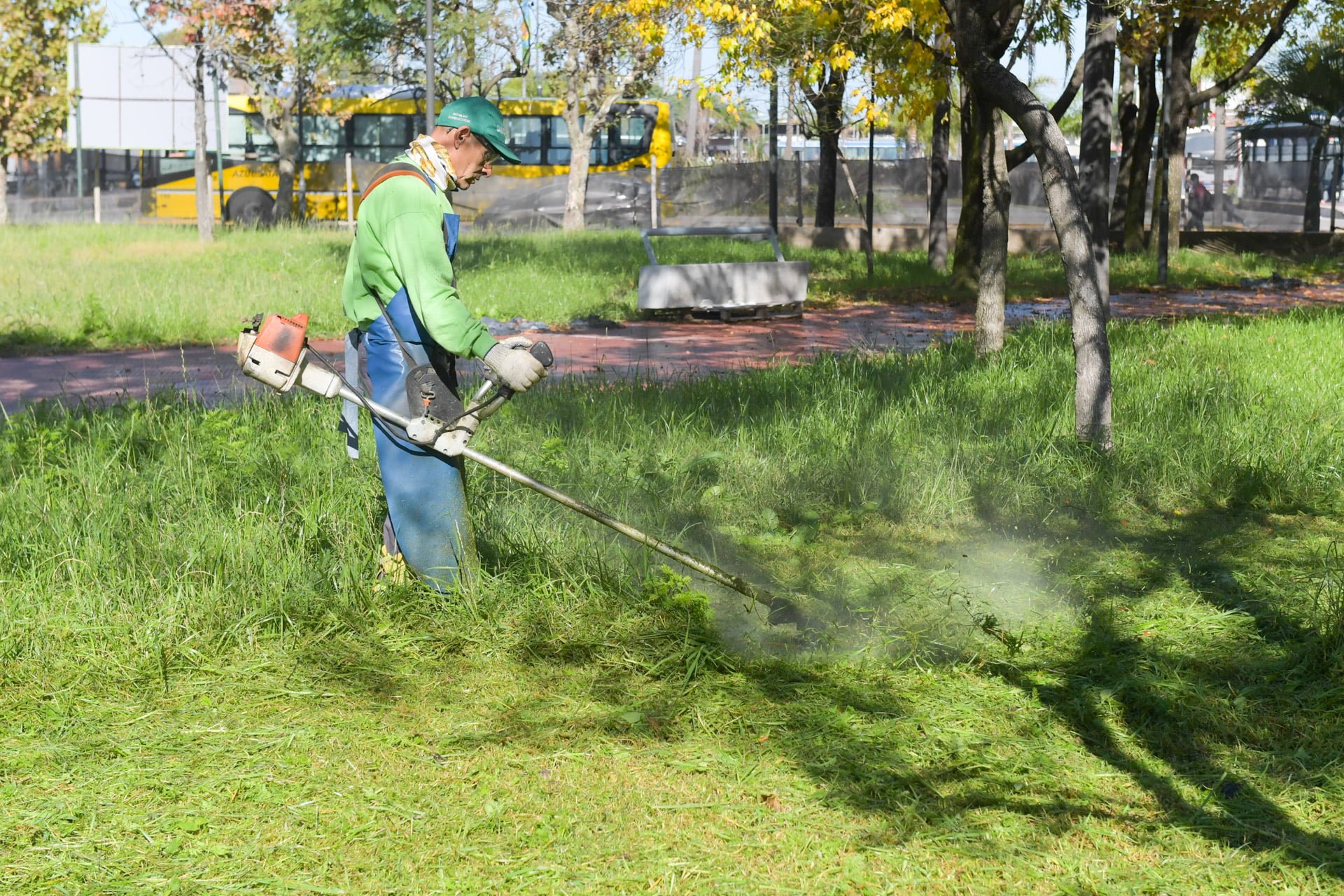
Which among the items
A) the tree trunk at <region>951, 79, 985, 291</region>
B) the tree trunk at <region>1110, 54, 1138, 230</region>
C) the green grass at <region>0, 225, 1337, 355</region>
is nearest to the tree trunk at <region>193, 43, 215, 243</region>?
the green grass at <region>0, 225, 1337, 355</region>

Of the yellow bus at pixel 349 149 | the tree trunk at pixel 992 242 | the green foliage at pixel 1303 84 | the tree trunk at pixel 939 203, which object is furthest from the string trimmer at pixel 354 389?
the yellow bus at pixel 349 149

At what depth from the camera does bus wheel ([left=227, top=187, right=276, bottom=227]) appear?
99.8 ft

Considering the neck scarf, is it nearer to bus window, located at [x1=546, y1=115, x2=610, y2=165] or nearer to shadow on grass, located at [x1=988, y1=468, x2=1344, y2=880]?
shadow on grass, located at [x1=988, y1=468, x2=1344, y2=880]

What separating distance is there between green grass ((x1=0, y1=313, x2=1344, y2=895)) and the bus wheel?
24.6 m

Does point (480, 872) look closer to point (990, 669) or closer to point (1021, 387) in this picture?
point (990, 669)

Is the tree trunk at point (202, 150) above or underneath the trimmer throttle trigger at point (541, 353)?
above

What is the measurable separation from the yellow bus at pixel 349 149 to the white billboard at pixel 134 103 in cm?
161

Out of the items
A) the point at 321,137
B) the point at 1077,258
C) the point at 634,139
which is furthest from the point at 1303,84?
the point at 1077,258

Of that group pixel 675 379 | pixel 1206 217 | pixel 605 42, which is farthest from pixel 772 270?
pixel 1206 217

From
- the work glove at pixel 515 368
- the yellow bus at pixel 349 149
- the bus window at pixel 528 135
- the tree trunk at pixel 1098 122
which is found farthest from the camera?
the bus window at pixel 528 135

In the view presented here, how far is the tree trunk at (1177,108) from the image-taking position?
20391 mm

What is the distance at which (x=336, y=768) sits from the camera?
3.71 metres

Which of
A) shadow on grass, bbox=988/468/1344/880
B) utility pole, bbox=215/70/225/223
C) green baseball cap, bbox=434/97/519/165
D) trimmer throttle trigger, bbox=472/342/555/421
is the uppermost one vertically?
utility pole, bbox=215/70/225/223

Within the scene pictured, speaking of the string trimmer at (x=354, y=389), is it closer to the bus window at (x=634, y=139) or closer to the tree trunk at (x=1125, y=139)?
the tree trunk at (x=1125, y=139)
